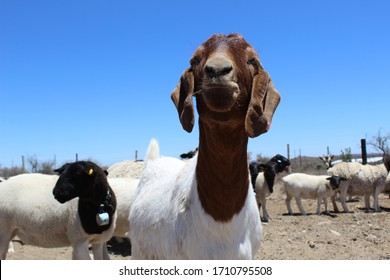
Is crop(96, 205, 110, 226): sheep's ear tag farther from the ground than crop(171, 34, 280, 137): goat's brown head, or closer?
closer

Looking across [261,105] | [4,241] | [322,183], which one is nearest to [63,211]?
[4,241]

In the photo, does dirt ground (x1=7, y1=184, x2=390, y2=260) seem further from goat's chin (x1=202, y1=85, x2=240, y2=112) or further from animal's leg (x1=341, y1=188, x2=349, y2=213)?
goat's chin (x1=202, y1=85, x2=240, y2=112)

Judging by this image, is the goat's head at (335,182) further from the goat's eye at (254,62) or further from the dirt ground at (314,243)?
the goat's eye at (254,62)

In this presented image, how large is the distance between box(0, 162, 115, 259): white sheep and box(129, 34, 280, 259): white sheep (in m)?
3.75

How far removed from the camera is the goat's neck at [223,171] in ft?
8.81

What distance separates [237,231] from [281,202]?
16.3m

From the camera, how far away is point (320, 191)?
14898 mm

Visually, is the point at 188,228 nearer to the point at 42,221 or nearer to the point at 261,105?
the point at 261,105

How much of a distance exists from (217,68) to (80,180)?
16.0 ft

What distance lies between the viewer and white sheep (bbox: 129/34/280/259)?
248cm

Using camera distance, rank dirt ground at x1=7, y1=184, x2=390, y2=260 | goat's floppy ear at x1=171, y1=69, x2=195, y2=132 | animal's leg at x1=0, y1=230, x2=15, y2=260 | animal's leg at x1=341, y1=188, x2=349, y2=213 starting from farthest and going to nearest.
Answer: animal's leg at x1=341, y1=188, x2=349, y2=213
dirt ground at x1=7, y1=184, x2=390, y2=260
animal's leg at x1=0, y1=230, x2=15, y2=260
goat's floppy ear at x1=171, y1=69, x2=195, y2=132

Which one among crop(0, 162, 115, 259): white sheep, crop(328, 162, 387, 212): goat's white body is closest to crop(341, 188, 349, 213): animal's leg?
crop(328, 162, 387, 212): goat's white body

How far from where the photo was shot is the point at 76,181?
663 centimetres
